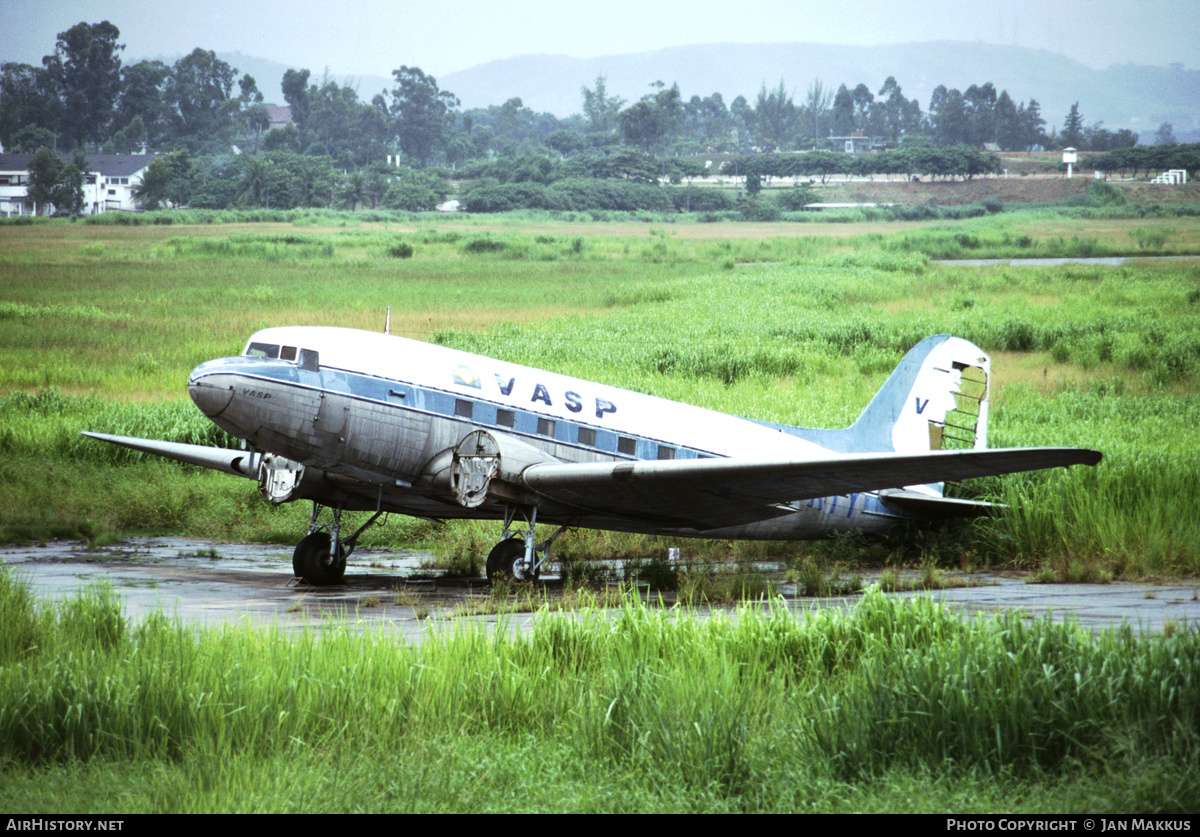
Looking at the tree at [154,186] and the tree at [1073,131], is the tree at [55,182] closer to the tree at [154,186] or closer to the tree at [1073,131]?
the tree at [154,186]

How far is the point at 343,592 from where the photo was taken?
1603 centimetres

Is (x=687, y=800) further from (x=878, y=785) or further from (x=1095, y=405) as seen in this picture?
(x=1095, y=405)

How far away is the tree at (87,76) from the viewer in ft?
199

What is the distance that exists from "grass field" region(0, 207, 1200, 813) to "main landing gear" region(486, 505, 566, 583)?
10.3 ft

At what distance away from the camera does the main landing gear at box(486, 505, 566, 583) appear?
51.5ft

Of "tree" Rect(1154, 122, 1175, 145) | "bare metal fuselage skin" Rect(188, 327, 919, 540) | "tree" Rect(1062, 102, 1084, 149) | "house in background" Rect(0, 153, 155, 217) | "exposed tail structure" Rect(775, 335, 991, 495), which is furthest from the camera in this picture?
"tree" Rect(1062, 102, 1084, 149)

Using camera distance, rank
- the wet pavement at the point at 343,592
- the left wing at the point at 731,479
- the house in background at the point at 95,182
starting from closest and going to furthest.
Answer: the wet pavement at the point at 343,592 < the left wing at the point at 731,479 < the house in background at the point at 95,182

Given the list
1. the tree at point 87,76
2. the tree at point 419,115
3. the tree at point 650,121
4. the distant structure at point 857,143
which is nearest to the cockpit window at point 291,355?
the tree at point 87,76

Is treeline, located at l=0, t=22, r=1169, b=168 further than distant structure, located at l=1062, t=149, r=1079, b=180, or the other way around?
distant structure, located at l=1062, t=149, r=1079, b=180

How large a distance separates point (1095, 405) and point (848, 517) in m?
12.4

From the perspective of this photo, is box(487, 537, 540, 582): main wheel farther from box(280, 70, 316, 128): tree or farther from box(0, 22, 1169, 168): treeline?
box(280, 70, 316, 128): tree

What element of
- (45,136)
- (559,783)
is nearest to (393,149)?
(45,136)

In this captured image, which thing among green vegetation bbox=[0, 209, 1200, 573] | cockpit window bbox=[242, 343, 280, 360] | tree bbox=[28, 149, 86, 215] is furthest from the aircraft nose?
tree bbox=[28, 149, 86, 215]

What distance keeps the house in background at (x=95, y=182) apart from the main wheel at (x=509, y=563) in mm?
47275
